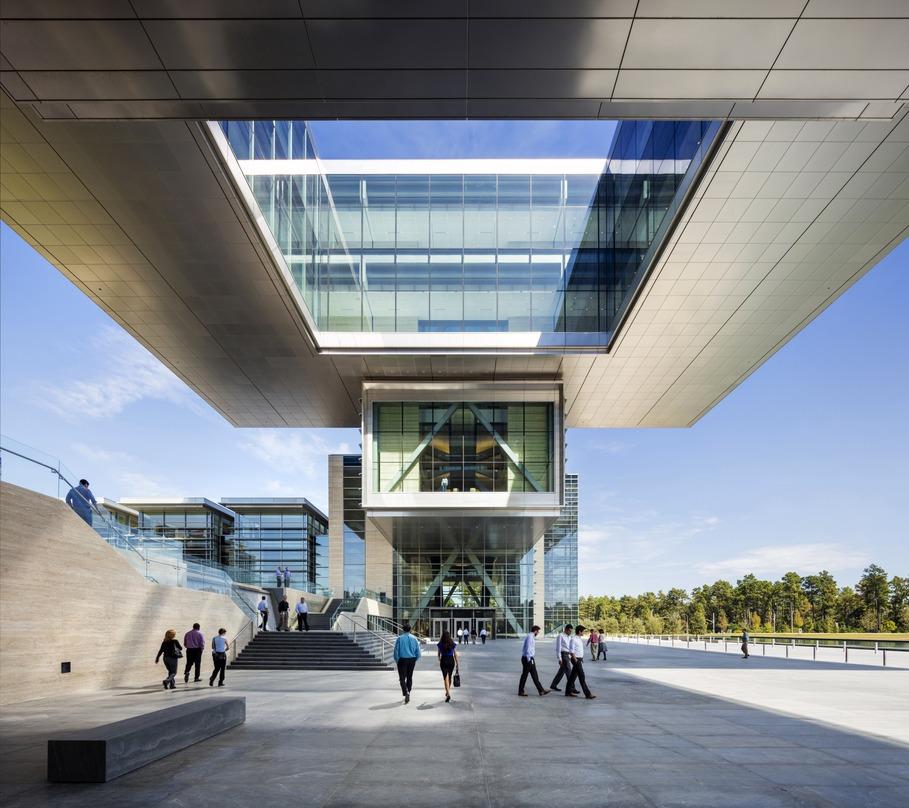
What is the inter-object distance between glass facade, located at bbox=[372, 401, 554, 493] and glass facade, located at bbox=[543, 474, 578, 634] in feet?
124

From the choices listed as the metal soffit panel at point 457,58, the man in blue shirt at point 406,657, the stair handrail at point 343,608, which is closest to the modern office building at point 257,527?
the stair handrail at point 343,608

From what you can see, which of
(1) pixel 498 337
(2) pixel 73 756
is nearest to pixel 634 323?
(1) pixel 498 337

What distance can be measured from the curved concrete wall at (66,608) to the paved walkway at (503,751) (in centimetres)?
80

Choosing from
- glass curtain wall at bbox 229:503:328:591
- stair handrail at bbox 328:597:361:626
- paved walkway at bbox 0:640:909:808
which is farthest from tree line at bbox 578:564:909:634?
paved walkway at bbox 0:640:909:808

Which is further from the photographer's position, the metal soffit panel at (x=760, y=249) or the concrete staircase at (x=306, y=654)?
the concrete staircase at (x=306, y=654)

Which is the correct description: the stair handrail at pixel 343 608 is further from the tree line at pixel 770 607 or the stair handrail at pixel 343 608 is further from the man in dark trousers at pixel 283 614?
the tree line at pixel 770 607

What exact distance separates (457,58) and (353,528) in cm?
5395

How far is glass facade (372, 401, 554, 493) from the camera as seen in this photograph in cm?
3650

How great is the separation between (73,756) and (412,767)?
3627mm

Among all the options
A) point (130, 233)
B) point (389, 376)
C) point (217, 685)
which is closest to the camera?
point (217, 685)

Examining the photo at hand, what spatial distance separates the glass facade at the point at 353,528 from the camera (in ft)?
201

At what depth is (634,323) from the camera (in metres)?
29.1

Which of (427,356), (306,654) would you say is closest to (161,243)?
(427,356)

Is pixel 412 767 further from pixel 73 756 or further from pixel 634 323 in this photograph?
pixel 634 323
